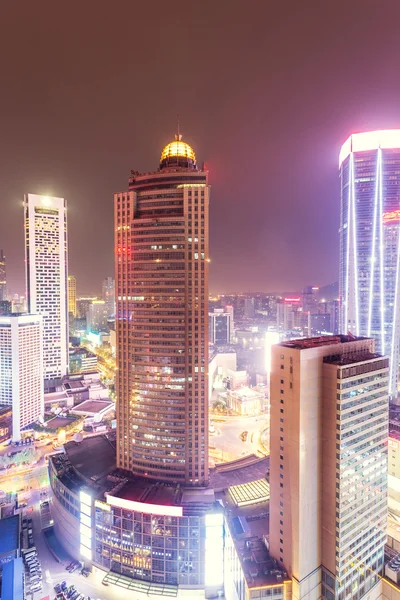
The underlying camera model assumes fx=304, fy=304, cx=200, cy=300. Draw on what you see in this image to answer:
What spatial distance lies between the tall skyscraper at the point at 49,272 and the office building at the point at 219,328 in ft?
234

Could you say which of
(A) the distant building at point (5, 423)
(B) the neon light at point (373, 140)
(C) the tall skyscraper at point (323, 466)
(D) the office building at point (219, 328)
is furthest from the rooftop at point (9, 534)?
(B) the neon light at point (373, 140)

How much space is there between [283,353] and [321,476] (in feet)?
46.4

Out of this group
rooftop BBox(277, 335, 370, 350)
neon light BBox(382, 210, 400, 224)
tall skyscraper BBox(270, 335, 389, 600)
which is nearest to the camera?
tall skyscraper BBox(270, 335, 389, 600)

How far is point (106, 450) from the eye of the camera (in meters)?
59.4

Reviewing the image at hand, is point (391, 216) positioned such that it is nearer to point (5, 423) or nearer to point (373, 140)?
point (373, 140)

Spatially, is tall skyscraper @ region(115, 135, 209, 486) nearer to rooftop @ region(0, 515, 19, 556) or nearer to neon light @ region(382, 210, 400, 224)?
rooftop @ region(0, 515, 19, 556)

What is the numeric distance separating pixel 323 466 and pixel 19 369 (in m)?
80.3

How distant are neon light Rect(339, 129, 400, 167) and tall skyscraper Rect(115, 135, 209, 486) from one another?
67.9 m

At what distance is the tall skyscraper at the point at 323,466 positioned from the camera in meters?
31.6

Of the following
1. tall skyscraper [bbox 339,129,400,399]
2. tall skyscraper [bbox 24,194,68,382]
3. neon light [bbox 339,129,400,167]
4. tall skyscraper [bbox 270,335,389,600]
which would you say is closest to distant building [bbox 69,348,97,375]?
tall skyscraper [bbox 24,194,68,382]

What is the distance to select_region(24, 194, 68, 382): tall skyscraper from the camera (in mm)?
110375

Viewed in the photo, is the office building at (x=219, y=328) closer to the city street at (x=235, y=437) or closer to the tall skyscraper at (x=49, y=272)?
the city street at (x=235, y=437)

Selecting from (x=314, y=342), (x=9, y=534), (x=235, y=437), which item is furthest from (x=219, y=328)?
(x=314, y=342)

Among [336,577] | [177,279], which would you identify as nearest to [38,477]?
[177,279]
